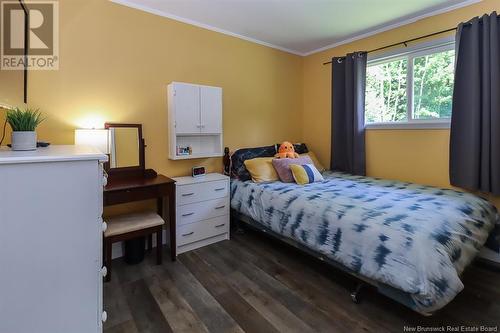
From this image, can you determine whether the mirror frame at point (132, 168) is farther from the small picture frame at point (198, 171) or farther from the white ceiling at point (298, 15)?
the white ceiling at point (298, 15)

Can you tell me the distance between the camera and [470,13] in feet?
8.04

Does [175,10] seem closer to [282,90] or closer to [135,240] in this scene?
[282,90]

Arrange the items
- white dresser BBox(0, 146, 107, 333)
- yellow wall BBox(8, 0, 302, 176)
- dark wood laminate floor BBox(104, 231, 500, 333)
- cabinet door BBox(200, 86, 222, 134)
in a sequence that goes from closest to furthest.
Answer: white dresser BBox(0, 146, 107, 333), dark wood laminate floor BBox(104, 231, 500, 333), yellow wall BBox(8, 0, 302, 176), cabinet door BBox(200, 86, 222, 134)

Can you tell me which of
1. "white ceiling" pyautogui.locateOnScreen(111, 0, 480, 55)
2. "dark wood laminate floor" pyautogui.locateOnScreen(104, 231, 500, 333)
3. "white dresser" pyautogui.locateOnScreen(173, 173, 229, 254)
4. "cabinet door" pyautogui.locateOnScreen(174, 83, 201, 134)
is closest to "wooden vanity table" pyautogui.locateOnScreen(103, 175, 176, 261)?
"white dresser" pyautogui.locateOnScreen(173, 173, 229, 254)

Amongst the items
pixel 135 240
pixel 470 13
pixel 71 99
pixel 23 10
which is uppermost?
pixel 470 13

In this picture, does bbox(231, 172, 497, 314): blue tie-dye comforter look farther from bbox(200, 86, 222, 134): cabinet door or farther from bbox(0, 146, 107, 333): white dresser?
bbox(0, 146, 107, 333): white dresser

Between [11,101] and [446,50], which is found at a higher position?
[446,50]

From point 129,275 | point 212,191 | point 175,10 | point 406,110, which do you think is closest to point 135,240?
point 129,275

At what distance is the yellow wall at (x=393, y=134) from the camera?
105 inches

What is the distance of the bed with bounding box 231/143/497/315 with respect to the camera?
1.45m

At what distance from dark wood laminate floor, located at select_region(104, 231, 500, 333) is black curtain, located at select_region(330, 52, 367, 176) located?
1.54m

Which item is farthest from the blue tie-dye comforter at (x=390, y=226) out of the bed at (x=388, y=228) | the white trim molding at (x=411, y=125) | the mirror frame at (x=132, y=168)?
the mirror frame at (x=132, y=168)

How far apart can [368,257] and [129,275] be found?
1.86 m

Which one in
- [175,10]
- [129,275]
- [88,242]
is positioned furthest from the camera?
[175,10]
